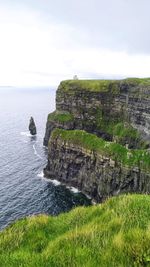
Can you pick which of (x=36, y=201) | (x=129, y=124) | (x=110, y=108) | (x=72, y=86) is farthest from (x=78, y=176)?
(x=72, y=86)

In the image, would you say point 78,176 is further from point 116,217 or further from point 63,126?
point 116,217

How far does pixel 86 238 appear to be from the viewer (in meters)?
11.7

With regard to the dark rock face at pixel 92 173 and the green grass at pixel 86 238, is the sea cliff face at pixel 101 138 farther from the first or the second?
the green grass at pixel 86 238

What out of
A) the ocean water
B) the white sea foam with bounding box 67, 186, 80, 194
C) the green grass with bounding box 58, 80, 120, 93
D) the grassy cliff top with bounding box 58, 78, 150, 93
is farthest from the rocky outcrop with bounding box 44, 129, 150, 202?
the green grass with bounding box 58, 80, 120, 93

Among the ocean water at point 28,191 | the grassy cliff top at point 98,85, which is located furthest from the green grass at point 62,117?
the ocean water at point 28,191

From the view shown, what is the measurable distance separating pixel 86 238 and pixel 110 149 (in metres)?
90.1

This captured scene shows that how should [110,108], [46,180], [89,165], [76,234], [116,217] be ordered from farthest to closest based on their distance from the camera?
[110,108] < [46,180] < [89,165] < [116,217] < [76,234]

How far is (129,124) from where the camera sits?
13075 centimetres

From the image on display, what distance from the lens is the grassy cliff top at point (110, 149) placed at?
90.8 meters

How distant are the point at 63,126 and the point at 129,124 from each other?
34.2 meters

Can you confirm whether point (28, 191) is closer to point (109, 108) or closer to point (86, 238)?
point (109, 108)

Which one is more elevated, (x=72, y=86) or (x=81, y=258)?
(x=81, y=258)

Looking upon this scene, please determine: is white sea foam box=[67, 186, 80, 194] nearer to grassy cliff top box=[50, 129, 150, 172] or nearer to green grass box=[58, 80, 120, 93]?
grassy cliff top box=[50, 129, 150, 172]

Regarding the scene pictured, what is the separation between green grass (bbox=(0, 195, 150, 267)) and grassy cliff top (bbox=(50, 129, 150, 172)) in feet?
245
